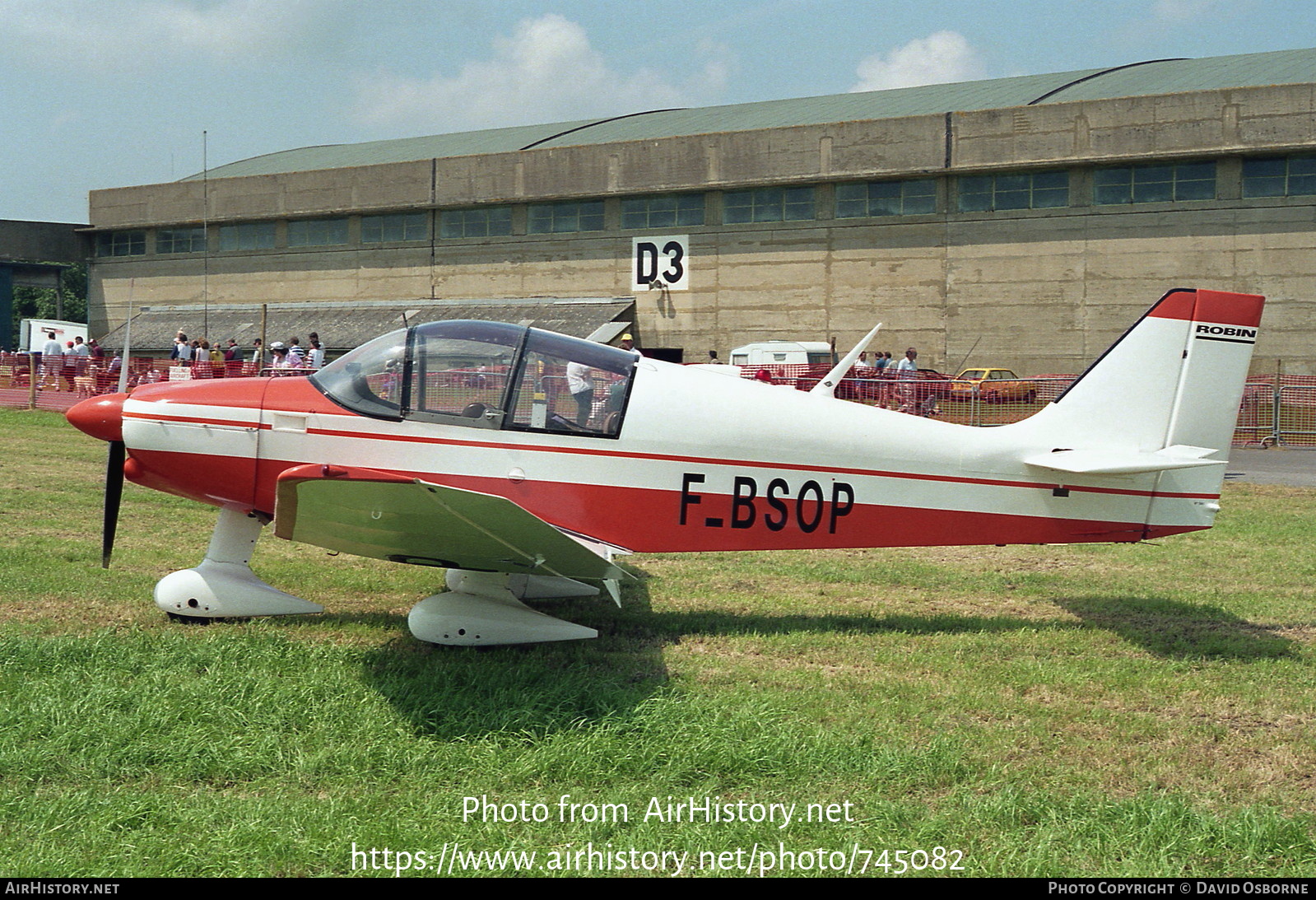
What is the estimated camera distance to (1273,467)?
16.8m

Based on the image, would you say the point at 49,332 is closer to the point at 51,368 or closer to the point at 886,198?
the point at 51,368

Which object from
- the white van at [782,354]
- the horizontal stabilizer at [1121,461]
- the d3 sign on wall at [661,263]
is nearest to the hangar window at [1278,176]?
the white van at [782,354]

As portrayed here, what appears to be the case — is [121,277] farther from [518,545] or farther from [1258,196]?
[518,545]

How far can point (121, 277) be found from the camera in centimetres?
4716

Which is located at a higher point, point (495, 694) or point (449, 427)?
point (449, 427)

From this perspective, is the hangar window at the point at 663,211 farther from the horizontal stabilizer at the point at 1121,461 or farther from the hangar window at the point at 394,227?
the horizontal stabilizer at the point at 1121,461

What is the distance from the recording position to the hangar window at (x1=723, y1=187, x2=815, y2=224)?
34.2 meters

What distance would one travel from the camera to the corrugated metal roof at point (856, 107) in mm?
32844

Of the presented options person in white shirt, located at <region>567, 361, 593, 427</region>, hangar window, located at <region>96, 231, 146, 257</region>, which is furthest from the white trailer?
person in white shirt, located at <region>567, 361, 593, 427</region>

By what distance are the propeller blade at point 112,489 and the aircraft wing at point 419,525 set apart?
2057mm
